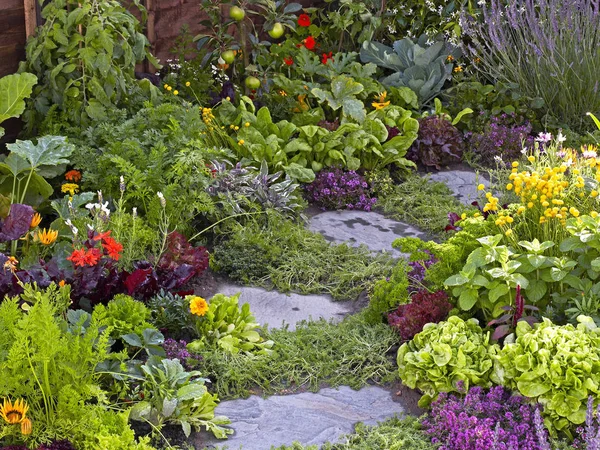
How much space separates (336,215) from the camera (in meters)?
5.61

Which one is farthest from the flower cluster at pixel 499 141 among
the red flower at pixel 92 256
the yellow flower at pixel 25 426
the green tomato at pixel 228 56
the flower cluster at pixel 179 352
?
the yellow flower at pixel 25 426

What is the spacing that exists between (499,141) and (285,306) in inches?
109

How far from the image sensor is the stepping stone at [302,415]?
337cm

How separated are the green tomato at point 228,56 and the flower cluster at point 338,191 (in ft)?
3.80

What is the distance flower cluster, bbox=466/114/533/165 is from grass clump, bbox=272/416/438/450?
3383mm

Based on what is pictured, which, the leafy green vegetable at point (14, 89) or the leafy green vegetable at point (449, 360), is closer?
the leafy green vegetable at point (449, 360)

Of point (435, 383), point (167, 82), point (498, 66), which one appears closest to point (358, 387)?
point (435, 383)

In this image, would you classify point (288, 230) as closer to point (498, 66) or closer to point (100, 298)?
point (100, 298)

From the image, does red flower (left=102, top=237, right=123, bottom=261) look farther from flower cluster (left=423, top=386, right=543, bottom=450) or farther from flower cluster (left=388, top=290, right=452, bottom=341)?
flower cluster (left=423, top=386, right=543, bottom=450)

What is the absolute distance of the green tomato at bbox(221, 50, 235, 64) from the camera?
618 cm

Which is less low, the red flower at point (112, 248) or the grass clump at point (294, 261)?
the red flower at point (112, 248)

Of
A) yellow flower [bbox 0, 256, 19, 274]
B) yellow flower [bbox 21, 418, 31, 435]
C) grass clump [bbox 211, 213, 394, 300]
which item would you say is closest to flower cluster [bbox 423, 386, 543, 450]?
grass clump [bbox 211, 213, 394, 300]

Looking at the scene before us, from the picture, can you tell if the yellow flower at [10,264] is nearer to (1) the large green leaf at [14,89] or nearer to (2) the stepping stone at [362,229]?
(1) the large green leaf at [14,89]

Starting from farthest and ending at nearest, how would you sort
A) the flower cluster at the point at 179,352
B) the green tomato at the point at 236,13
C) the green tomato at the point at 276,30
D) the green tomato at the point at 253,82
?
the green tomato at the point at 276,30 < the green tomato at the point at 253,82 < the green tomato at the point at 236,13 < the flower cluster at the point at 179,352
